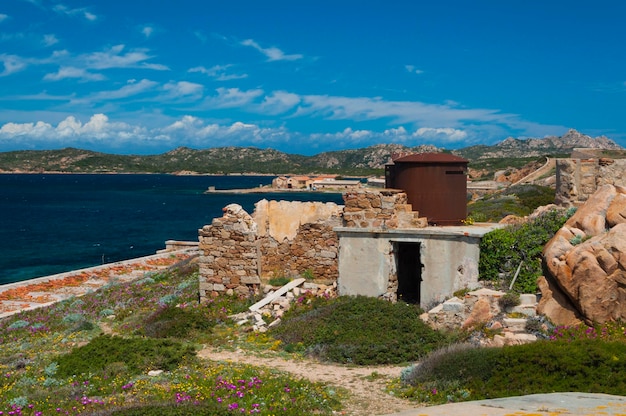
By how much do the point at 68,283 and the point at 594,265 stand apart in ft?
83.1

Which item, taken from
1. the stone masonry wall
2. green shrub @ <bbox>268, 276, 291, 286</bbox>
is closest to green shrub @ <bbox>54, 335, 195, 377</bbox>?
green shrub @ <bbox>268, 276, 291, 286</bbox>

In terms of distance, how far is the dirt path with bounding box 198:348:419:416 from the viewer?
9312 millimetres

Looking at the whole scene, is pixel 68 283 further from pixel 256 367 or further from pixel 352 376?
pixel 352 376

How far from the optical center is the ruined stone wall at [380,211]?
16484 millimetres

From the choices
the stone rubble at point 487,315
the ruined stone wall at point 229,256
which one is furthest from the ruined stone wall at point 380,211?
the ruined stone wall at point 229,256

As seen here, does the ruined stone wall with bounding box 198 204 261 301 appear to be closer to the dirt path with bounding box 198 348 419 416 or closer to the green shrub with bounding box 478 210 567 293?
the dirt path with bounding box 198 348 419 416

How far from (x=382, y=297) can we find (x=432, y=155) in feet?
15.1

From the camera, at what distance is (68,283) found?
2897 cm

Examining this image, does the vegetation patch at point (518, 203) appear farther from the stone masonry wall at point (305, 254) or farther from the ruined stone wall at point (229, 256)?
the ruined stone wall at point (229, 256)

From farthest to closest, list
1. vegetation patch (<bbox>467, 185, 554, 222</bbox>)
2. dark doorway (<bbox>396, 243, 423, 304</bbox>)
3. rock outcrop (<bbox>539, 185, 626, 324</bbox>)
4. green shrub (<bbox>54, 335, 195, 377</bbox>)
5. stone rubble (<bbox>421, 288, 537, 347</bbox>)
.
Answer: vegetation patch (<bbox>467, 185, 554, 222</bbox>), dark doorway (<bbox>396, 243, 423, 304</bbox>), stone rubble (<bbox>421, 288, 537, 347</bbox>), green shrub (<bbox>54, 335, 195, 377</bbox>), rock outcrop (<bbox>539, 185, 626, 324</bbox>)

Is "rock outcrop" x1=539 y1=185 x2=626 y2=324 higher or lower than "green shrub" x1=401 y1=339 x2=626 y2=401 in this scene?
higher

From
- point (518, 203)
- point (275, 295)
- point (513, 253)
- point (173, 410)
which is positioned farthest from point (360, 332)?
point (518, 203)

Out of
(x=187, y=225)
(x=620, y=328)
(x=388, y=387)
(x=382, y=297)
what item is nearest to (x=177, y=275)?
(x=382, y=297)

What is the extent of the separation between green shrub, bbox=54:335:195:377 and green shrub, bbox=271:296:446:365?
272cm
